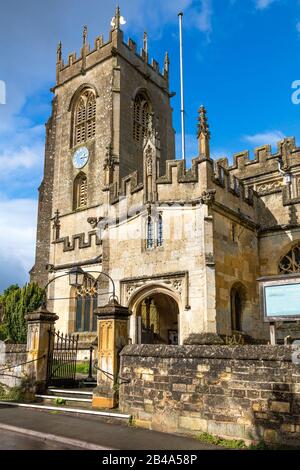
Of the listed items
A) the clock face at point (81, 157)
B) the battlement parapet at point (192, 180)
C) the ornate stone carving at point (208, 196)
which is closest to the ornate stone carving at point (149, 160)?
the battlement parapet at point (192, 180)

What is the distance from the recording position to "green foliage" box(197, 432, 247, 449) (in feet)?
22.3

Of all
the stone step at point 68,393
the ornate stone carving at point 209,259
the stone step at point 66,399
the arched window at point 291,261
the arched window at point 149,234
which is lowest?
the stone step at point 66,399

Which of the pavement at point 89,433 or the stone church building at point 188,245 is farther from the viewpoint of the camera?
the stone church building at point 188,245

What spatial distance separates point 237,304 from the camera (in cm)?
1569

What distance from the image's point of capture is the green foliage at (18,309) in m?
21.6

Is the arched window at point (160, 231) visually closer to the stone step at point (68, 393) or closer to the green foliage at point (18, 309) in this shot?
the stone step at point (68, 393)

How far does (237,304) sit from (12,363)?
25.7 feet

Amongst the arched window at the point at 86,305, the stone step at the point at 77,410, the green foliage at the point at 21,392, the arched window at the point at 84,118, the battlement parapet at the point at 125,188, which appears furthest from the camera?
the arched window at the point at 84,118

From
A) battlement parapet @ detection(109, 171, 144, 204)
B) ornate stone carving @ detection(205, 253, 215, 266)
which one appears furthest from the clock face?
ornate stone carving @ detection(205, 253, 215, 266)

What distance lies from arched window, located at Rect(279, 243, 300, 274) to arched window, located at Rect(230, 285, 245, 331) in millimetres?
2241

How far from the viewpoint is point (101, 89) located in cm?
3047

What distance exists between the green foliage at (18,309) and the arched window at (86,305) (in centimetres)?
259

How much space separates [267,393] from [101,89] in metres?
27.4

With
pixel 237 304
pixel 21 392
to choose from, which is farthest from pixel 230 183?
pixel 21 392
